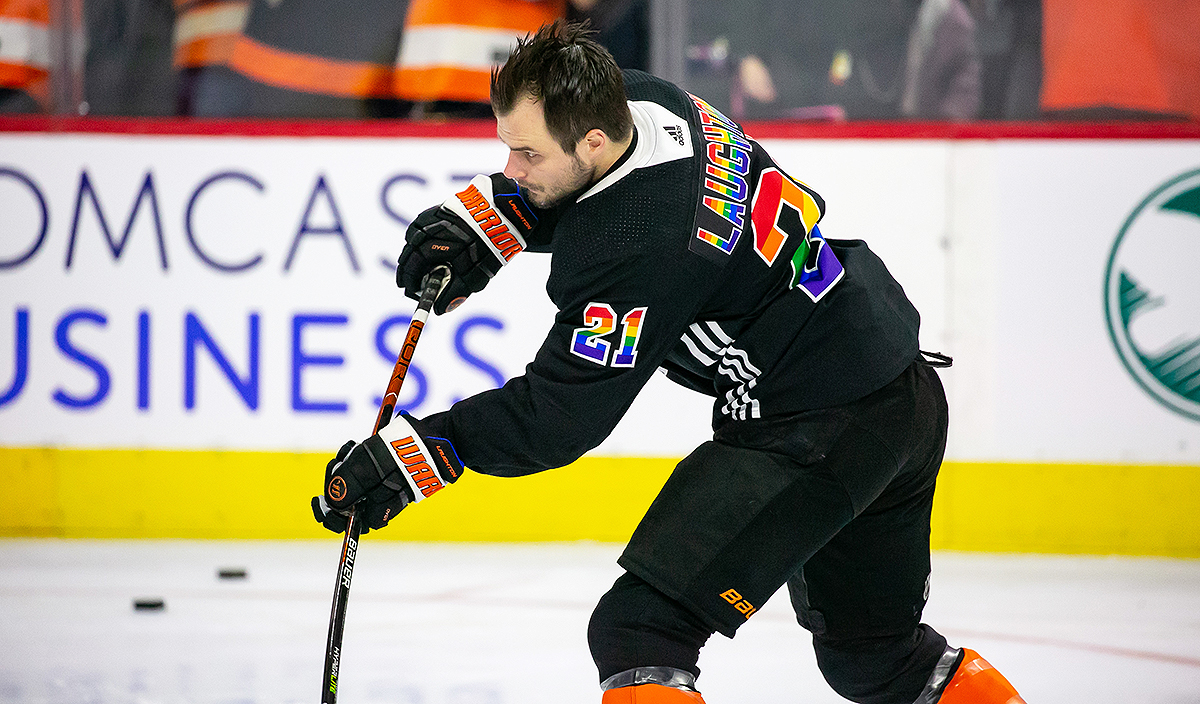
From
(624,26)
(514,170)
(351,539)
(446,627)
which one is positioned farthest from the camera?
(624,26)

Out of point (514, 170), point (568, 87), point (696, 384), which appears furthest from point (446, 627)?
point (568, 87)

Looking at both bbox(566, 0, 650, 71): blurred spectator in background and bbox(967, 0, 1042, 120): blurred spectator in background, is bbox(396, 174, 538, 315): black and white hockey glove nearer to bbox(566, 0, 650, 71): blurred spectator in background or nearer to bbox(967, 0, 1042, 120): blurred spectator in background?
bbox(566, 0, 650, 71): blurred spectator in background

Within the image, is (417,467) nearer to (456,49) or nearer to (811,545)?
(811,545)

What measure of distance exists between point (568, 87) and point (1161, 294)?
112 inches

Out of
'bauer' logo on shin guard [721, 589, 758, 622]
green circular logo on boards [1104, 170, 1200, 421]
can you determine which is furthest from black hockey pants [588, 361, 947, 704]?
green circular logo on boards [1104, 170, 1200, 421]

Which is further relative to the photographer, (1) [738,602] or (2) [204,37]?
(2) [204,37]

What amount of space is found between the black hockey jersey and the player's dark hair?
0.08 m

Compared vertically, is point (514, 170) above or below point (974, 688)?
above

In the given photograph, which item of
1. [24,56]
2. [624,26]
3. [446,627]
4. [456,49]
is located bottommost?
[446,627]

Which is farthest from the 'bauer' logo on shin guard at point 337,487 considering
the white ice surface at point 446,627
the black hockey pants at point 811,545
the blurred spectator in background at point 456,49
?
the blurred spectator in background at point 456,49

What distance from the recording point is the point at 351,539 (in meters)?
1.90

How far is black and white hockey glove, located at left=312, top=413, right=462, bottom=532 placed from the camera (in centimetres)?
173

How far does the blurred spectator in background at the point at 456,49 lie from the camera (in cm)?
425

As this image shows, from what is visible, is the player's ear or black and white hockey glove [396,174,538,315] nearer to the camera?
the player's ear
